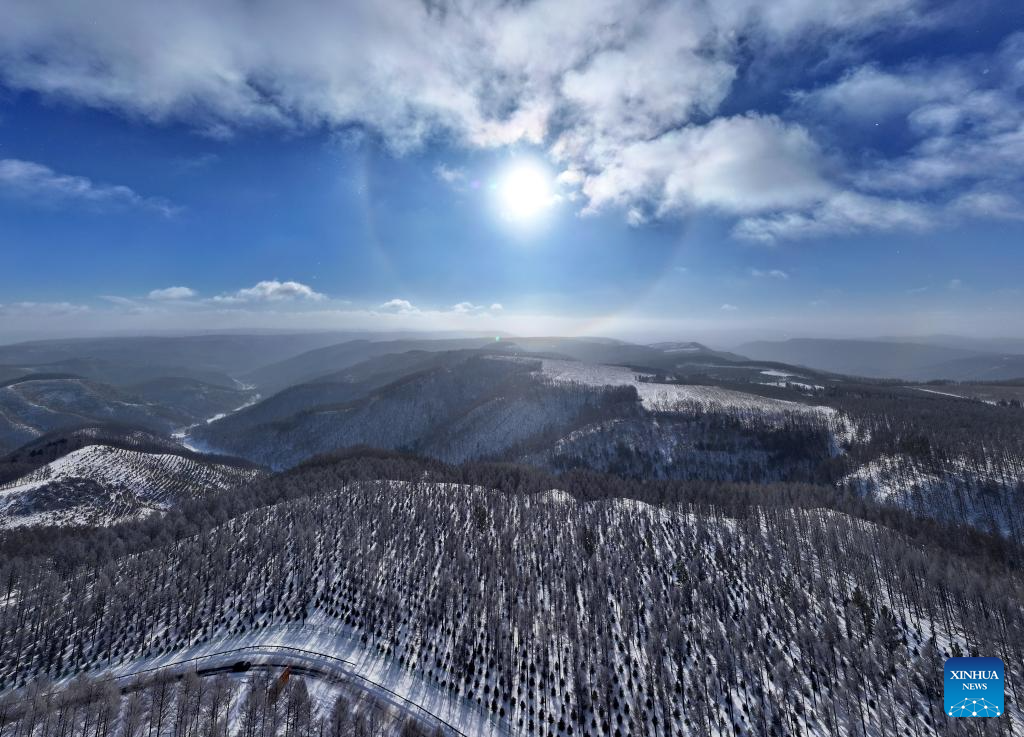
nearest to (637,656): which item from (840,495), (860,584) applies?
(860,584)

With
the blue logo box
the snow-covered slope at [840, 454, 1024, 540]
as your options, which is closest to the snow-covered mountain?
the blue logo box

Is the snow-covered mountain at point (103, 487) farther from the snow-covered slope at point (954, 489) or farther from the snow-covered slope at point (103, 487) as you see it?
the snow-covered slope at point (954, 489)

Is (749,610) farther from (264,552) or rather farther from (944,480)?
(944,480)

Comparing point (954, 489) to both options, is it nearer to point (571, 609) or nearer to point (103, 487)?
point (571, 609)

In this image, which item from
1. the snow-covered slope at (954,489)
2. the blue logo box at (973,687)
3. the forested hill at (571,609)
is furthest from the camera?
the snow-covered slope at (954,489)

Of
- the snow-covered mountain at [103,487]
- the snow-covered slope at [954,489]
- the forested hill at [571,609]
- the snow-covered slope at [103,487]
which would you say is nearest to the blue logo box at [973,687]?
the forested hill at [571,609]

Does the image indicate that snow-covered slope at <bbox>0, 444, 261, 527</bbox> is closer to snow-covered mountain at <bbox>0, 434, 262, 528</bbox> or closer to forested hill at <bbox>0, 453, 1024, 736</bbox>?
snow-covered mountain at <bbox>0, 434, 262, 528</bbox>

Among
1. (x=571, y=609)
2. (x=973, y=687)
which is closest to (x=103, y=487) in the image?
(x=571, y=609)
